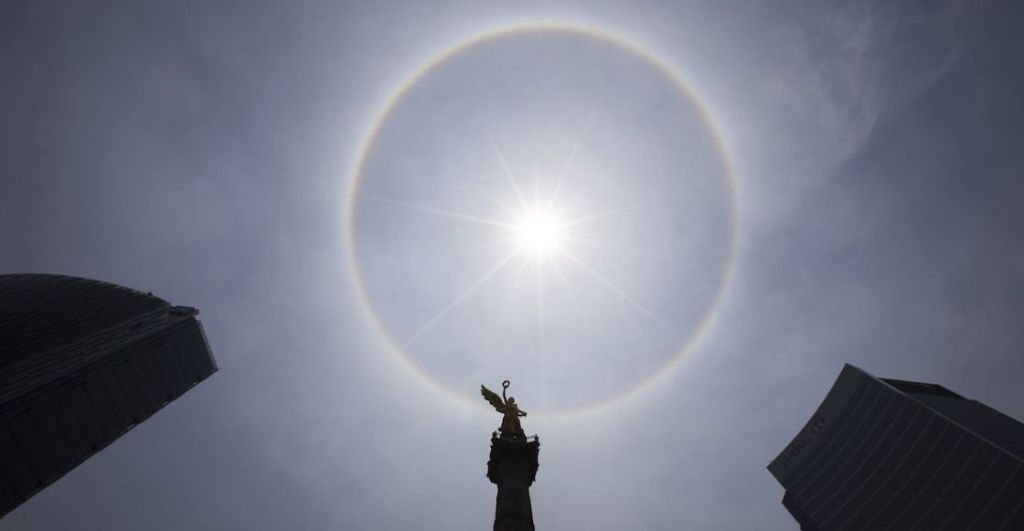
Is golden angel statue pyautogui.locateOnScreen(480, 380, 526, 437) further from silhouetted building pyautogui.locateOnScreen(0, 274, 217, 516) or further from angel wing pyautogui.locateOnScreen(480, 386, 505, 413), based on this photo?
silhouetted building pyautogui.locateOnScreen(0, 274, 217, 516)

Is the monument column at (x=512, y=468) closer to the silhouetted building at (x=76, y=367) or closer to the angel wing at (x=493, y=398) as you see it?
the angel wing at (x=493, y=398)

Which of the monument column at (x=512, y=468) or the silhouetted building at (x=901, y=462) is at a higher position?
the monument column at (x=512, y=468)

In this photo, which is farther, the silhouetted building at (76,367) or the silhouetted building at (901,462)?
the silhouetted building at (901,462)

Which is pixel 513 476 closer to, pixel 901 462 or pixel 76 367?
pixel 76 367

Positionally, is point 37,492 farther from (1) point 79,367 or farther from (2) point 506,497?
(2) point 506,497

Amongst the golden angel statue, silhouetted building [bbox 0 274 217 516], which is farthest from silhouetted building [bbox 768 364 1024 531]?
silhouetted building [bbox 0 274 217 516]

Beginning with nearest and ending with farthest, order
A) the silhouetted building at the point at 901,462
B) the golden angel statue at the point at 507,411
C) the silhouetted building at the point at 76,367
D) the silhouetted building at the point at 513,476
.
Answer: the silhouetted building at the point at 513,476 < the golden angel statue at the point at 507,411 < the silhouetted building at the point at 76,367 < the silhouetted building at the point at 901,462

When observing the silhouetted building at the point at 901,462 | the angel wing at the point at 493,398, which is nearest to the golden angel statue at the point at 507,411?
the angel wing at the point at 493,398
